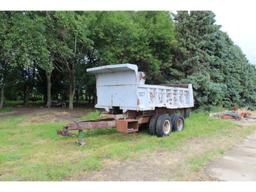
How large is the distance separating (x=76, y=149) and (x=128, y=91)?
238 centimetres

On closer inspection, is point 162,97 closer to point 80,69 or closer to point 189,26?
point 189,26

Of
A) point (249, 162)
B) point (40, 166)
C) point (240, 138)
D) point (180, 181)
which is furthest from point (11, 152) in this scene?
point (240, 138)

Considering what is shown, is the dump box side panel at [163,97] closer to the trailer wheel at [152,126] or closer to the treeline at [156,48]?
the trailer wheel at [152,126]

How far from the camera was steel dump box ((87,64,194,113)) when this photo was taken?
8.70 metres

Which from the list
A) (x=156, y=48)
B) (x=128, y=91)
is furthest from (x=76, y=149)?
(x=156, y=48)

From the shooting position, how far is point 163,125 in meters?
9.45

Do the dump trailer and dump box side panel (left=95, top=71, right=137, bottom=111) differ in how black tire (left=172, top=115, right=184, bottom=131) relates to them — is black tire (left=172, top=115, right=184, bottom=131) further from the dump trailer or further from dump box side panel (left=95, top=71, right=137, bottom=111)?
dump box side panel (left=95, top=71, right=137, bottom=111)

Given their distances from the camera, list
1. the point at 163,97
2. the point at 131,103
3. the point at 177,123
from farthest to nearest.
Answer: the point at 177,123 → the point at 163,97 → the point at 131,103

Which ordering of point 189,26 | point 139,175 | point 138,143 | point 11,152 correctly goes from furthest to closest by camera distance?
point 189,26
point 138,143
point 11,152
point 139,175

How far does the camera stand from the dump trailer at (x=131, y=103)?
8.51m

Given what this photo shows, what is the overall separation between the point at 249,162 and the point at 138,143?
284 centimetres

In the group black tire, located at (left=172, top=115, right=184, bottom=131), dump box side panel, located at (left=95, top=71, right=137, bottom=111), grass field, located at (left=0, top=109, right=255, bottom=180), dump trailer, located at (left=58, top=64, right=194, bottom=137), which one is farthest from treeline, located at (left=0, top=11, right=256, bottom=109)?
dump box side panel, located at (left=95, top=71, right=137, bottom=111)

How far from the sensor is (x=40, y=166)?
5.81 meters

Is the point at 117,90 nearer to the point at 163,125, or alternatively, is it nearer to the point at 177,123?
the point at 163,125
